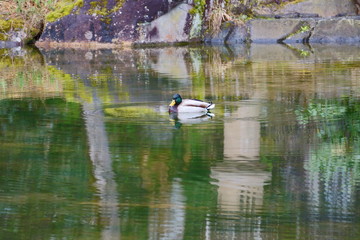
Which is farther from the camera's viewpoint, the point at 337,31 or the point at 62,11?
the point at 62,11

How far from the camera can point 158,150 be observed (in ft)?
29.2

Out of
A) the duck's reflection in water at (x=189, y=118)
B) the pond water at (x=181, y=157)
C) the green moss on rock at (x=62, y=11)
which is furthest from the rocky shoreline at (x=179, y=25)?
the duck's reflection in water at (x=189, y=118)

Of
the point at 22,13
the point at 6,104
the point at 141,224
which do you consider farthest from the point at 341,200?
the point at 22,13

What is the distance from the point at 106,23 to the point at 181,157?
16.6 meters

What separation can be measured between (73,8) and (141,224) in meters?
19.6

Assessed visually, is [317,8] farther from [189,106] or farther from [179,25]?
[189,106]

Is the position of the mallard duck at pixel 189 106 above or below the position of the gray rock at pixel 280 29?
below

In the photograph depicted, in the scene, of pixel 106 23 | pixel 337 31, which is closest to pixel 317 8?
pixel 337 31

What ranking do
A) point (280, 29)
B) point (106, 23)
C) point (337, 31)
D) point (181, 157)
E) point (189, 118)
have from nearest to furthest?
point (181, 157) < point (189, 118) < point (337, 31) < point (280, 29) < point (106, 23)

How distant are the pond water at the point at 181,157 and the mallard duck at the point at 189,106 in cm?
17

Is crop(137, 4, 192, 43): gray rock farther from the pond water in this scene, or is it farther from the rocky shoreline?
the pond water

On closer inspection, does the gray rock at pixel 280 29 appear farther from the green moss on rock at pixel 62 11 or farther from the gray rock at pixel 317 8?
the green moss on rock at pixel 62 11

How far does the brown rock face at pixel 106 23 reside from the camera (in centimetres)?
2453

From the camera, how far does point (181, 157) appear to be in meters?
8.59
